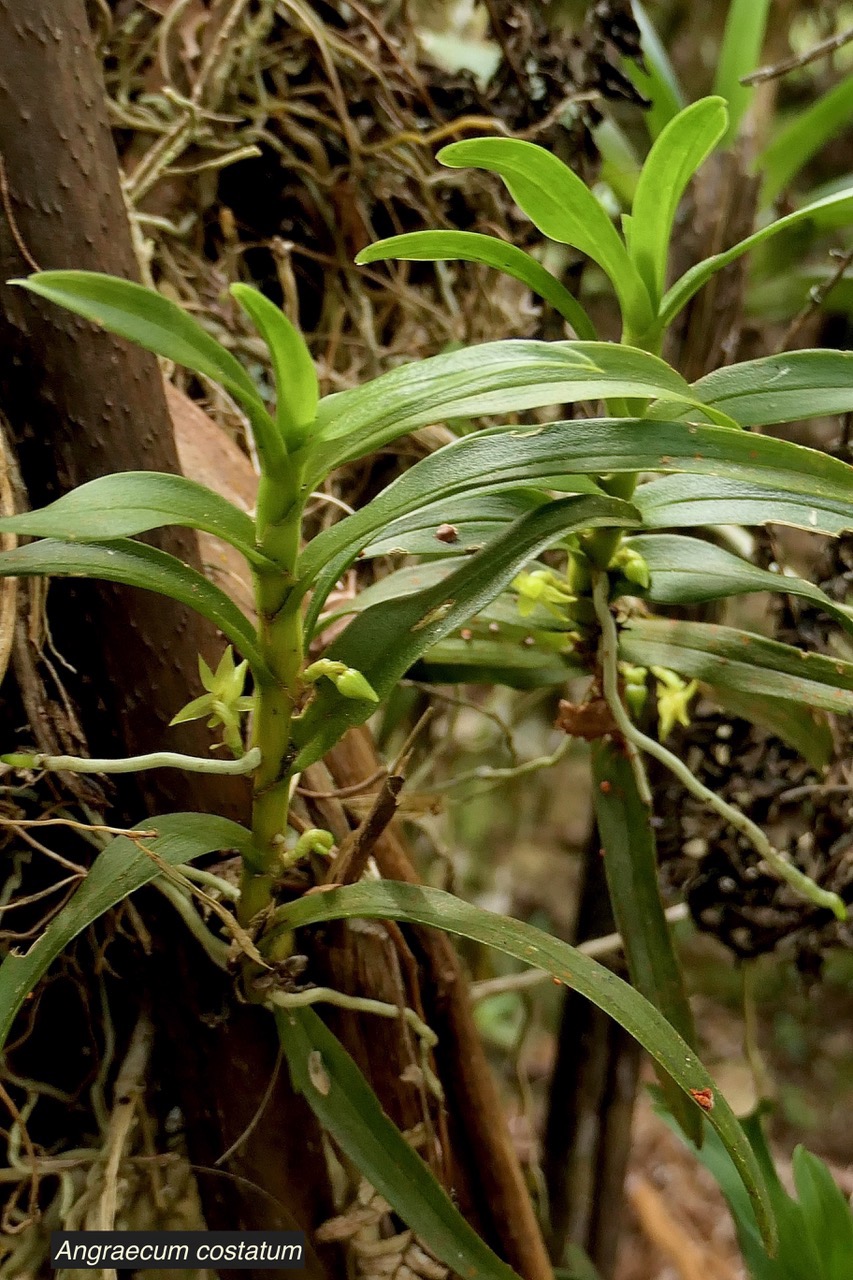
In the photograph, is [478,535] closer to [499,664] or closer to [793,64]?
[499,664]

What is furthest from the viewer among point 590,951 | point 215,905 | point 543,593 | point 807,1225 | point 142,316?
point 590,951

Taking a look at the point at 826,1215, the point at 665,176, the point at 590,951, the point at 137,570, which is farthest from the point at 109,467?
the point at 826,1215

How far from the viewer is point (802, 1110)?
1592 mm

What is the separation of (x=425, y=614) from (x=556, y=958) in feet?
0.61

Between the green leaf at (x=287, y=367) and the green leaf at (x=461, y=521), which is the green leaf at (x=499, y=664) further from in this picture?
the green leaf at (x=287, y=367)

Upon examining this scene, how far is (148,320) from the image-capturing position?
13.7 inches

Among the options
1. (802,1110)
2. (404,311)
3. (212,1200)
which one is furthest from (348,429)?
(802,1110)

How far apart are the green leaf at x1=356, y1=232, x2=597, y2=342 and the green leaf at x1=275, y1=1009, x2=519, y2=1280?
41 centimetres

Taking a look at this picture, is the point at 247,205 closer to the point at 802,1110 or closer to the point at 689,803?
the point at 689,803

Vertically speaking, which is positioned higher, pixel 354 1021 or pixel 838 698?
pixel 838 698

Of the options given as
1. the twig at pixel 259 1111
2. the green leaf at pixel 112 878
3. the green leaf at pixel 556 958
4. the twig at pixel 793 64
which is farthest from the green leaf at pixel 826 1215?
the twig at pixel 793 64

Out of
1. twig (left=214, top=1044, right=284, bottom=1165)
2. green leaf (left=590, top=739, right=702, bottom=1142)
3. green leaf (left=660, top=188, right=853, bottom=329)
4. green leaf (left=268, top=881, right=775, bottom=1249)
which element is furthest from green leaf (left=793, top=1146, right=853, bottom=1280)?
green leaf (left=660, top=188, right=853, bottom=329)

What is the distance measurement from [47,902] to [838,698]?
1.69ft

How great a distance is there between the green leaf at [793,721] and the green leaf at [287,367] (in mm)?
357
